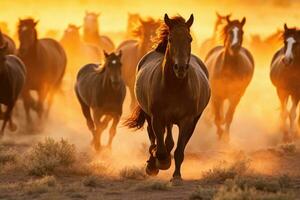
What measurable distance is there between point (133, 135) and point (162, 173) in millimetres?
7032

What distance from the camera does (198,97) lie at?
10.8 metres

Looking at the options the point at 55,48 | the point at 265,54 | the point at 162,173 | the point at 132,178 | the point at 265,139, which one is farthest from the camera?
the point at 265,54

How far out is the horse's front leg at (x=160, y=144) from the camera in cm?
1064

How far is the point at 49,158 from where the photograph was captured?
12047 mm

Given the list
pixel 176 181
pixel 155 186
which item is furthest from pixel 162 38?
pixel 155 186

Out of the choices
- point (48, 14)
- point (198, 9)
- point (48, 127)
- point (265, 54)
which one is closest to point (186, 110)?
point (48, 127)

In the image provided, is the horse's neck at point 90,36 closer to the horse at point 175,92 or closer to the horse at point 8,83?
the horse at point 8,83

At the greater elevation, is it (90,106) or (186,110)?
(90,106)

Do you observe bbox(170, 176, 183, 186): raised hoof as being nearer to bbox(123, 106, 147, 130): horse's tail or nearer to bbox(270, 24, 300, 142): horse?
bbox(123, 106, 147, 130): horse's tail

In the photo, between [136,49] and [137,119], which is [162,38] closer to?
[137,119]

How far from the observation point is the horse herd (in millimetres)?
10523

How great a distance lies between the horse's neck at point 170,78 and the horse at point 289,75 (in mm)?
6880

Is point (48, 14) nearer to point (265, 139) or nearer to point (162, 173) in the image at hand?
point (265, 139)

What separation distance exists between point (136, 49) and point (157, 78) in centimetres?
1282
